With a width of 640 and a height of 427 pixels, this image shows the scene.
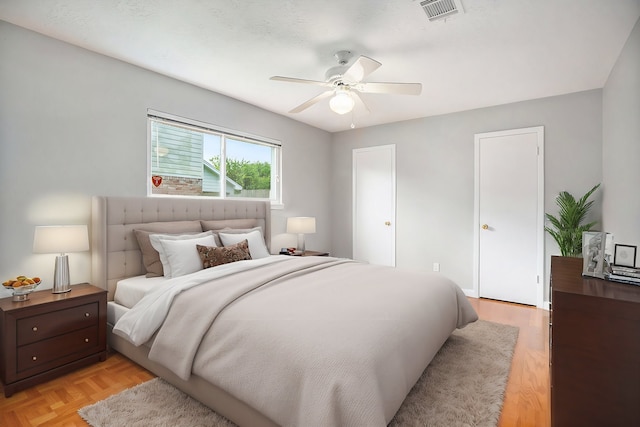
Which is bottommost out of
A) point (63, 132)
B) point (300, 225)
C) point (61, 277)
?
point (61, 277)

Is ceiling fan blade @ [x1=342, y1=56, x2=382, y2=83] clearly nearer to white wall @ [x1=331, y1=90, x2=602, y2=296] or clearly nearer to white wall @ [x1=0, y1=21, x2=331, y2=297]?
white wall @ [x1=0, y1=21, x2=331, y2=297]

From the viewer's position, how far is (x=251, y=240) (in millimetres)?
3352

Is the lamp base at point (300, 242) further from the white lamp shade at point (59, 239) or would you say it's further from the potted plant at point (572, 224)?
the potted plant at point (572, 224)

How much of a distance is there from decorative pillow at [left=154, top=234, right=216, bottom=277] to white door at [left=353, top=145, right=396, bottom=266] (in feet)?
10.4

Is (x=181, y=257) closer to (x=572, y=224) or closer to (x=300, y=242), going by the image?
(x=300, y=242)

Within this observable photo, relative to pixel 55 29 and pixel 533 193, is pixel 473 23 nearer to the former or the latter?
pixel 533 193

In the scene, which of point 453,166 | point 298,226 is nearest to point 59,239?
point 298,226

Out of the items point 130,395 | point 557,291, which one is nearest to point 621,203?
point 557,291

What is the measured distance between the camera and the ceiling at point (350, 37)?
2107 mm

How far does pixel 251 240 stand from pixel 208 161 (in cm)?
120

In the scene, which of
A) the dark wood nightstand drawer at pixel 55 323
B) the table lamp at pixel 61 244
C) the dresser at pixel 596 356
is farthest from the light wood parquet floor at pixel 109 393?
the table lamp at pixel 61 244

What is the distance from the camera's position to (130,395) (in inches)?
77.2

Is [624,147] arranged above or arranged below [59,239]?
above

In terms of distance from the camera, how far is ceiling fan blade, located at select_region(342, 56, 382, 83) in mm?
2207
